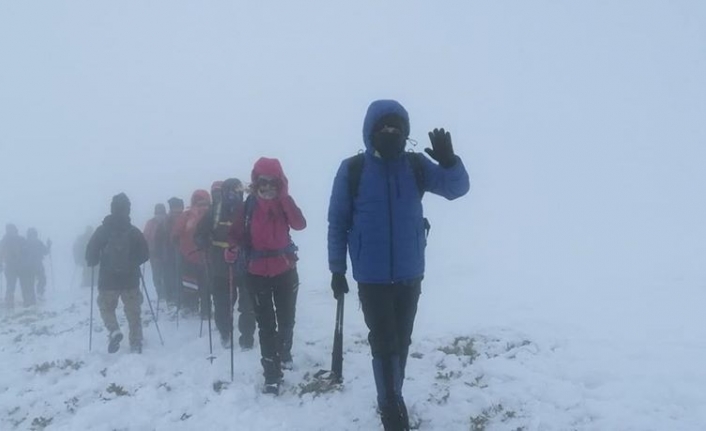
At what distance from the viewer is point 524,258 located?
886 inches

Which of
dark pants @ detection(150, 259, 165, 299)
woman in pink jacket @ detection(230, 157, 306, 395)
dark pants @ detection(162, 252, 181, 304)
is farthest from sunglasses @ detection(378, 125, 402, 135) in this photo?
dark pants @ detection(150, 259, 165, 299)

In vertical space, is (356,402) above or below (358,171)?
below

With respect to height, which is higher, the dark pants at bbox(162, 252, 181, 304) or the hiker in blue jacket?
the hiker in blue jacket

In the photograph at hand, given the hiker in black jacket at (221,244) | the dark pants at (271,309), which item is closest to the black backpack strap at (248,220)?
the dark pants at (271,309)

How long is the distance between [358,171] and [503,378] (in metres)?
3.35

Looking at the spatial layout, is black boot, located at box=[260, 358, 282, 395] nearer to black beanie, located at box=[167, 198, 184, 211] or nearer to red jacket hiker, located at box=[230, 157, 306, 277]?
red jacket hiker, located at box=[230, 157, 306, 277]

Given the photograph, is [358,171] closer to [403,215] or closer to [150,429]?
[403,215]

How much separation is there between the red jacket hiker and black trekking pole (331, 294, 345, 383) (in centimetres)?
128

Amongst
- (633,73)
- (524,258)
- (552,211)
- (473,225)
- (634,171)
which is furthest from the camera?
(633,73)

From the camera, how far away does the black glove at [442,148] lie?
226 inches

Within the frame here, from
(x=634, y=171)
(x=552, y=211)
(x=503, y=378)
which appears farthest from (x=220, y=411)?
(x=634, y=171)

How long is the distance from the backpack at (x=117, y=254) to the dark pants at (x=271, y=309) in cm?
425

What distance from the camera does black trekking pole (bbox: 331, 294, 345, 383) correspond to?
708 centimetres

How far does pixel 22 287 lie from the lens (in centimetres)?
2367
